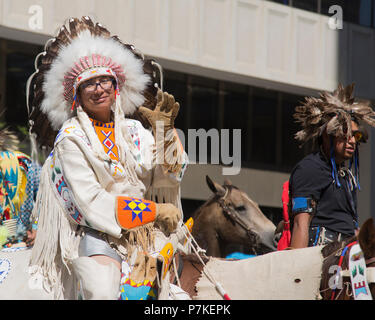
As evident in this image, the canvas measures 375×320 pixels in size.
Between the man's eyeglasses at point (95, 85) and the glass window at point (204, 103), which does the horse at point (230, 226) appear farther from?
the glass window at point (204, 103)

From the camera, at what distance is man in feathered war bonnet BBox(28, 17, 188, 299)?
12.3 ft

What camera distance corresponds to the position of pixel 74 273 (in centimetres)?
387

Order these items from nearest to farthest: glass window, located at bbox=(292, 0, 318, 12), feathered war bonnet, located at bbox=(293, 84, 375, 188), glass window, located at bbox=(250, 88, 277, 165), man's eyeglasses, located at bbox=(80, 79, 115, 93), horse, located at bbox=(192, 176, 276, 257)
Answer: man's eyeglasses, located at bbox=(80, 79, 115, 93) < feathered war bonnet, located at bbox=(293, 84, 375, 188) < horse, located at bbox=(192, 176, 276, 257) < glass window, located at bbox=(292, 0, 318, 12) < glass window, located at bbox=(250, 88, 277, 165)

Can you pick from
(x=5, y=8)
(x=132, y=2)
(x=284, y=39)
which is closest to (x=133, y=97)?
(x=5, y=8)

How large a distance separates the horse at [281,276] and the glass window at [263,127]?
13.6 metres

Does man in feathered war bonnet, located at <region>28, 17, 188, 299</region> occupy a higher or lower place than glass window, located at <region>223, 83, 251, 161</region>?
lower

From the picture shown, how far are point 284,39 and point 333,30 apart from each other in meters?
1.56

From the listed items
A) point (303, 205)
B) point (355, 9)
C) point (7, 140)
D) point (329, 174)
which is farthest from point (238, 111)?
point (303, 205)

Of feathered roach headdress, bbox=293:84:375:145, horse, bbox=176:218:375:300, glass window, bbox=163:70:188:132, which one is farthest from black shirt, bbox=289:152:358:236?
glass window, bbox=163:70:188:132

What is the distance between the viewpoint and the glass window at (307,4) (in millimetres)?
16281

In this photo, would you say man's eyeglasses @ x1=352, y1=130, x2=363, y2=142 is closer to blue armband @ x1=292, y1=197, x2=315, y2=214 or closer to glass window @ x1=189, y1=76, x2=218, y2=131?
blue armband @ x1=292, y1=197, x2=315, y2=214

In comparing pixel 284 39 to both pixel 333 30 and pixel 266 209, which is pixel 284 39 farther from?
pixel 266 209

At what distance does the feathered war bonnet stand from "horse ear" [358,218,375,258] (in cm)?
130

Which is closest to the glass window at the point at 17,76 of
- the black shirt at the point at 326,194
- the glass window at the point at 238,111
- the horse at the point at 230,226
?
the glass window at the point at 238,111
